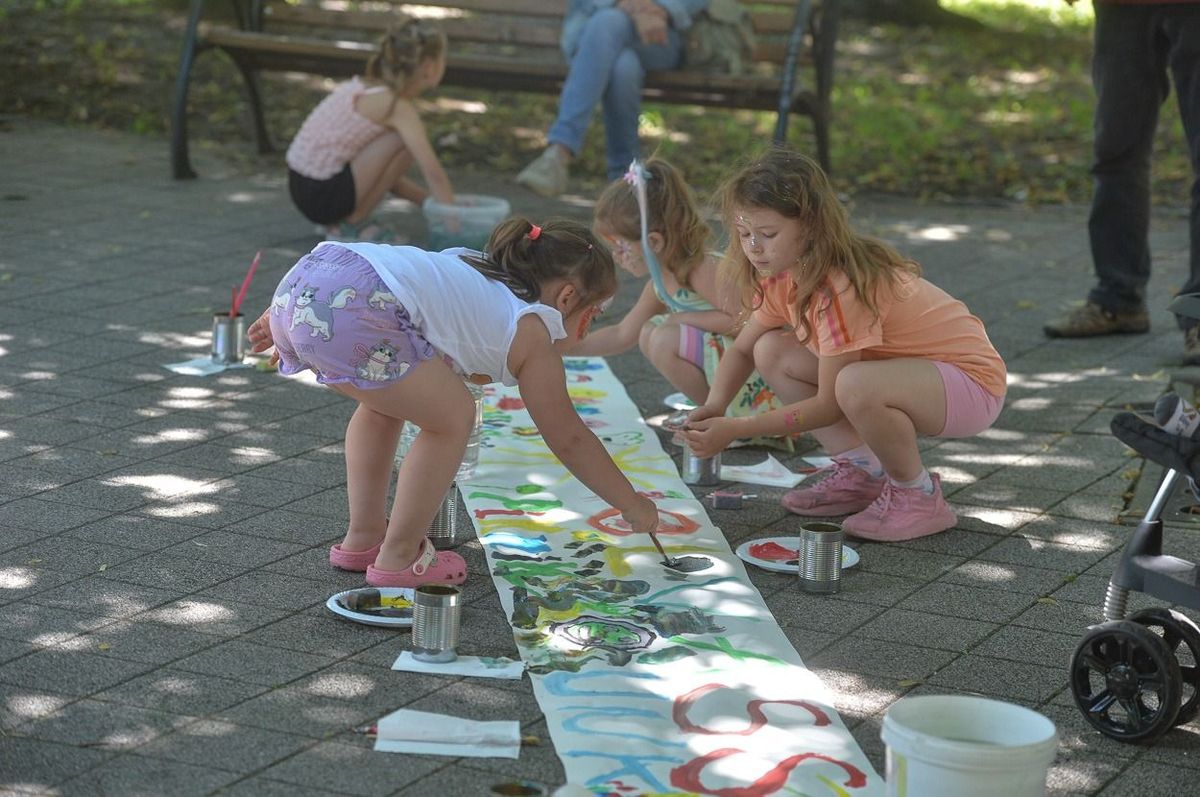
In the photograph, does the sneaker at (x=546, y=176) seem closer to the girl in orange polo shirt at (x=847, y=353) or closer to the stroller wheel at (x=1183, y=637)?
the girl in orange polo shirt at (x=847, y=353)

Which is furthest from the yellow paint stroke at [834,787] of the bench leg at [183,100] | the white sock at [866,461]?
the bench leg at [183,100]

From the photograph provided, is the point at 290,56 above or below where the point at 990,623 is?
above

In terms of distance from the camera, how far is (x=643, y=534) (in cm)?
407

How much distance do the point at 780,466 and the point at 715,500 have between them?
1.48ft

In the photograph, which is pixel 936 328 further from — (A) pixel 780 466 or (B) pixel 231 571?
(B) pixel 231 571

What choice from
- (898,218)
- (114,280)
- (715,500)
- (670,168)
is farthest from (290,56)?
(715,500)

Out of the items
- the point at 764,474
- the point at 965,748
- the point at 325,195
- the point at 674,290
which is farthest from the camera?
the point at 325,195

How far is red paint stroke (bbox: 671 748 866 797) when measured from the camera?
2705 millimetres

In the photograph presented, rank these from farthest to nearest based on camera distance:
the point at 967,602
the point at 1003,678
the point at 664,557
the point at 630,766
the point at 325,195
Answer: the point at 325,195 → the point at 664,557 → the point at 967,602 → the point at 1003,678 → the point at 630,766

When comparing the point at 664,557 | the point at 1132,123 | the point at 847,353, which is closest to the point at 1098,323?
the point at 1132,123

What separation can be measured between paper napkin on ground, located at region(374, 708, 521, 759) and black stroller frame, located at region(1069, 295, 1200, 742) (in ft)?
3.55

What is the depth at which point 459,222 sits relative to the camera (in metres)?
7.01

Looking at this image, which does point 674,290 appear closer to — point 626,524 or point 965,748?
point 626,524

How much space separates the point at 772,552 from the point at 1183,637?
1180 millimetres
